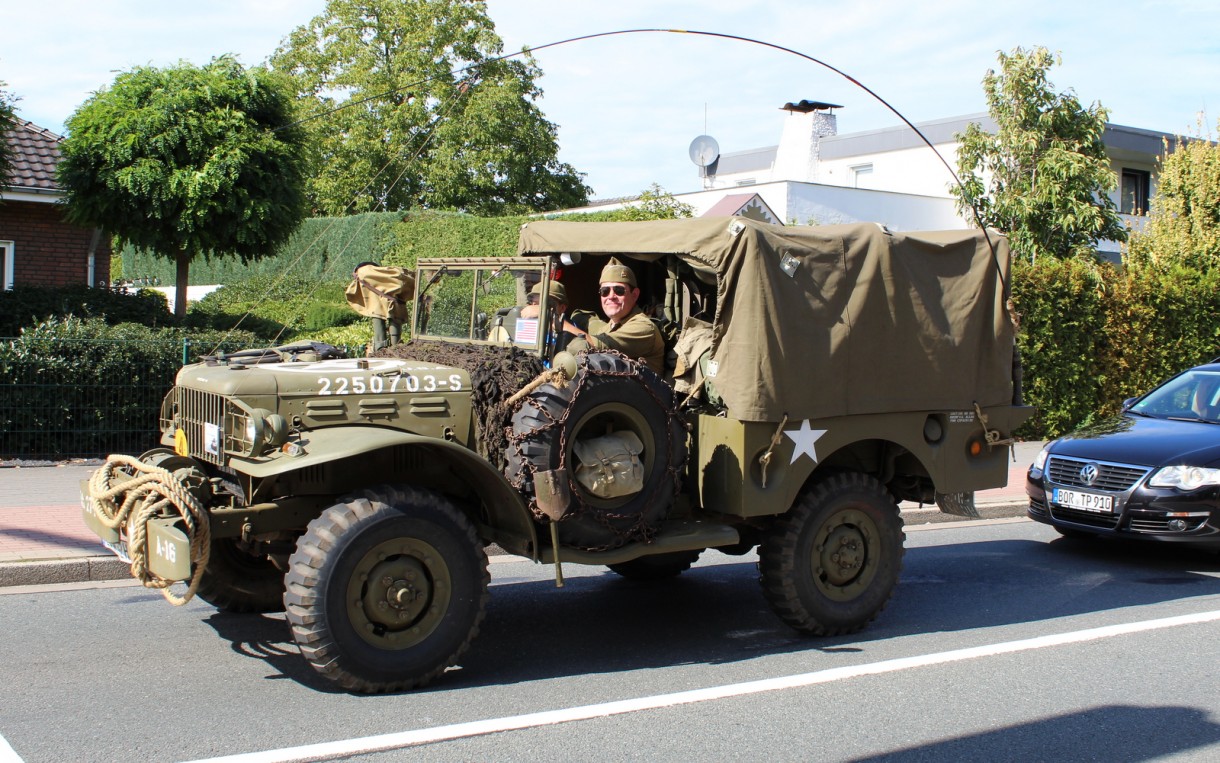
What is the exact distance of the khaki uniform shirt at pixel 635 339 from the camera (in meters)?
6.21

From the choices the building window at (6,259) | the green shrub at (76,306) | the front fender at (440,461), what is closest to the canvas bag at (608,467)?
the front fender at (440,461)

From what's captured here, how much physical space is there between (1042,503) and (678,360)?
14.6 ft

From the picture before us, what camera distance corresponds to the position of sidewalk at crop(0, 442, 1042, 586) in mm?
7496

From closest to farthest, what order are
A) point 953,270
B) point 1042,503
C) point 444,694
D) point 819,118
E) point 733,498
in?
point 444,694
point 733,498
point 953,270
point 1042,503
point 819,118

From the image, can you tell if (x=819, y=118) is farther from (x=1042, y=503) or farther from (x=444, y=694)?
(x=444, y=694)

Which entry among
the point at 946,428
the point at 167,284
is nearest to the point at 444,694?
the point at 946,428

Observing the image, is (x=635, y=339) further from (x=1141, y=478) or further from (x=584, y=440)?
(x=1141, y=478)

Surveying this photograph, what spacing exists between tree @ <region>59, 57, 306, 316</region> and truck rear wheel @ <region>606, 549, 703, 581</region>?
9556 millimetres

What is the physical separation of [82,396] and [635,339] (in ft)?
24.7

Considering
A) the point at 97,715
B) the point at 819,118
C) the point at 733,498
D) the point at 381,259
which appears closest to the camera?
the point at 97,715

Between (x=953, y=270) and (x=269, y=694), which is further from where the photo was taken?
(x=953, y=270)

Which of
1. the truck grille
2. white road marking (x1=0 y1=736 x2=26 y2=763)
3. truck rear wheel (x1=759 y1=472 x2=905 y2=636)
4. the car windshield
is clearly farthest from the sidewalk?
white road marking (x1=0 y1=736 x2=26 y2=763)

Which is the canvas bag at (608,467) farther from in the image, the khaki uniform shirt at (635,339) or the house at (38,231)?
the house at (38,231)

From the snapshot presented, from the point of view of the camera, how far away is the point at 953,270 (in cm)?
689
